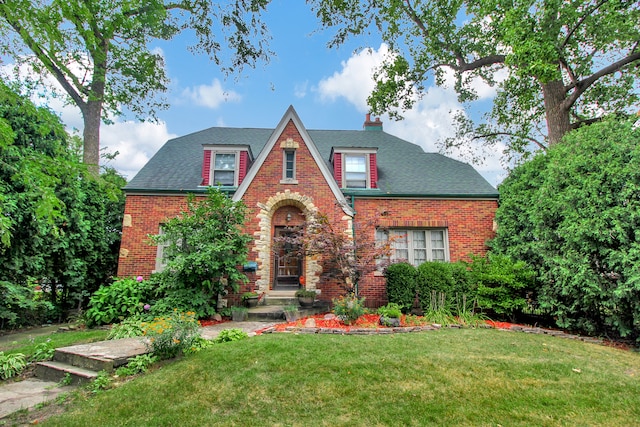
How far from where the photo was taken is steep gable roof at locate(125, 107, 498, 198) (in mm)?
10586

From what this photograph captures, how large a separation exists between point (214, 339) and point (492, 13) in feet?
42.1

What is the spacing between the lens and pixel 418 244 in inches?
420

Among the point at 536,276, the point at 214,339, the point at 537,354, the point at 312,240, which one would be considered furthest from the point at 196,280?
the point at 536,276

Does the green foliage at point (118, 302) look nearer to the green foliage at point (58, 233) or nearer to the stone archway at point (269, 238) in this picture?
the green foliage at point (58, 233)

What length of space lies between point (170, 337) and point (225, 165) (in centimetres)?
777

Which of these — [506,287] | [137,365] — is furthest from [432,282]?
[137,365]

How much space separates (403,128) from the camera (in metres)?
16.0

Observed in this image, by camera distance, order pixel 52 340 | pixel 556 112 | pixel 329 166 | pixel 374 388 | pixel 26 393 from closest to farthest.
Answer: pixel 374 388, pixel 26 393, pixel 52 340, pixel 556 112, pixel 329 166

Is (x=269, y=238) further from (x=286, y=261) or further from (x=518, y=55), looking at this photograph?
(x=518, y=55)

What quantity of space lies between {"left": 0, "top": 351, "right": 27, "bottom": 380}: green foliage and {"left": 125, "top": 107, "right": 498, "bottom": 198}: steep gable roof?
6.33 meters

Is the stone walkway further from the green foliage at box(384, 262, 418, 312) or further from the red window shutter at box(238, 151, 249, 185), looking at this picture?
the red window shutter at box(238, 151, 249, 185)

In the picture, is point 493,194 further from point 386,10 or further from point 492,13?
point 386,10

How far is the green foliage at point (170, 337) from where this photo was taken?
456 cm

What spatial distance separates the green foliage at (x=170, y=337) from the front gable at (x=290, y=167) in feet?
18.2
